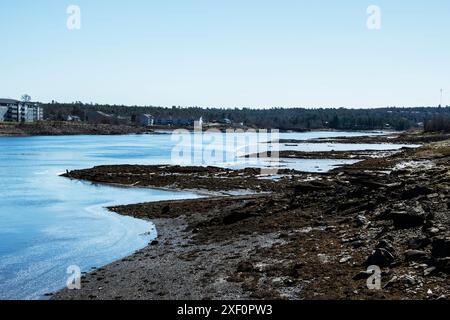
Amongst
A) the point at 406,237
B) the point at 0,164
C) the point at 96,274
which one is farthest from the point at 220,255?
the point at 0,164

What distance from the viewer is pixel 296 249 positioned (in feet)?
63.8

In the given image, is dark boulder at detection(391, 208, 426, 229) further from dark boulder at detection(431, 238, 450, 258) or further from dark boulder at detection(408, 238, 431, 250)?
dark boulder at detection(431, 238, 450, 258)

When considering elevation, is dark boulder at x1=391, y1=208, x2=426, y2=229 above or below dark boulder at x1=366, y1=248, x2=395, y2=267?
above

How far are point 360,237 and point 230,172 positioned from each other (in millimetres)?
34420

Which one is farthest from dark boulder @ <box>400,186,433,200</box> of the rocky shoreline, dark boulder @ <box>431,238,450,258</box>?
dark boulder @ <box>431,238,450,258</box>

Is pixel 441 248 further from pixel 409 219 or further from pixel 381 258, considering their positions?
pixel 409 219

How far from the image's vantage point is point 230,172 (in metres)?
53.5

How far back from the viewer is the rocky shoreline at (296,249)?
1472 centimetres

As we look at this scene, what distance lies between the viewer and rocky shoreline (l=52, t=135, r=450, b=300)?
48.3 ft

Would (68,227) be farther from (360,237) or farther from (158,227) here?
(360,237)

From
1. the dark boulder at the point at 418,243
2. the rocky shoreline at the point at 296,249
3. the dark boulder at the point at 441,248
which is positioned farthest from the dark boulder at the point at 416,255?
the dark boulder at the point at 418,243

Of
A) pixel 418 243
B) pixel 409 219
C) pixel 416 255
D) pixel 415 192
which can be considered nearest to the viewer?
pixel 416 255

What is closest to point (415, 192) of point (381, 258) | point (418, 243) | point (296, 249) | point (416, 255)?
point (296, 249)

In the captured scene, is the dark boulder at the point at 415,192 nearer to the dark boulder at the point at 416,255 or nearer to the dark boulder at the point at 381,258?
the dark boulder at the point at 416,255
